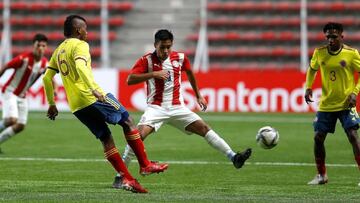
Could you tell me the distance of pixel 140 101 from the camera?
29266 mm

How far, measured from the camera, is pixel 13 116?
1695cm

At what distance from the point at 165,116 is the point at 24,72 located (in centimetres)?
604

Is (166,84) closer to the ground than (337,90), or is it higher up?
higher up

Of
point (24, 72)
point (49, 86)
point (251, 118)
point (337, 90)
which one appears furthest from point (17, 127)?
point (251, 118)

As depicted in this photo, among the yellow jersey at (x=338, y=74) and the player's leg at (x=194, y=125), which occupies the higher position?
the yellow jersey at (x=338, y=74)

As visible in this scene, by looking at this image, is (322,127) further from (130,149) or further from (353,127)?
(130,149)

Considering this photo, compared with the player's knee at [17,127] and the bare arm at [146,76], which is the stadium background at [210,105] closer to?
the player's knee at [17,127]

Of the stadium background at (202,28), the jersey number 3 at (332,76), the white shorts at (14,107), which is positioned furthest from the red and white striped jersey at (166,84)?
the stadium background at (202,28)

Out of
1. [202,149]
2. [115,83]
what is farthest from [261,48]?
[202,149]

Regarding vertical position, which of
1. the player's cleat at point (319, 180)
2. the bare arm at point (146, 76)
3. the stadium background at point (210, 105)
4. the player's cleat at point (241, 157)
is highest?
the bare arm at point (146, 76)

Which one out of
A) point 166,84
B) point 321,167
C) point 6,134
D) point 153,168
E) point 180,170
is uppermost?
point 166,84

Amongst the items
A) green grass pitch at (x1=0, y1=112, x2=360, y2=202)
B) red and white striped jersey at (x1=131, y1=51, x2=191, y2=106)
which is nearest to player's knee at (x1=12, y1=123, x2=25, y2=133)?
green grass pitch at (x1=0, y1=112, x2=360, y2=202)

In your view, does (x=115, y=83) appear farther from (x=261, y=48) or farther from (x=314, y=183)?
(x=314, y=183)

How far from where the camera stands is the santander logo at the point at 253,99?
28.9 meters
